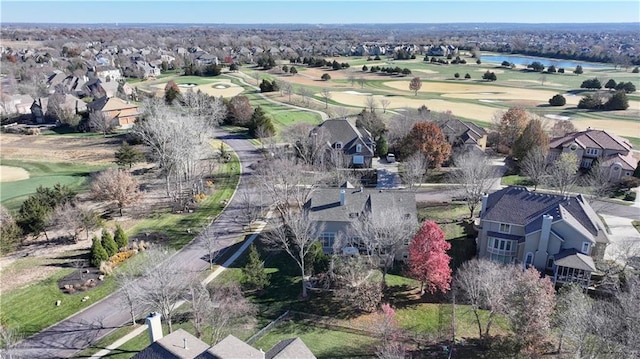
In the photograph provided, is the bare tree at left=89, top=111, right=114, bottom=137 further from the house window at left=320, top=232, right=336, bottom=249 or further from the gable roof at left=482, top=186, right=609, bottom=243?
the gable roof at left=482, top=186, right=609, bottom=243

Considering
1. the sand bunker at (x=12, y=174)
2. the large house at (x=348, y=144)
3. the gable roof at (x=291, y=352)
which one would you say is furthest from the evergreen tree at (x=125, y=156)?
the gable roof at (x=291, y=352)

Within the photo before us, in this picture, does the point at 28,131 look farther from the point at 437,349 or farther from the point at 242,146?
the point at 437,349

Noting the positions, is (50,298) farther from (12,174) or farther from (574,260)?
(574,260)

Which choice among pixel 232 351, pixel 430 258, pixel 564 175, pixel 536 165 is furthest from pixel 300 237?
pixel 536 165

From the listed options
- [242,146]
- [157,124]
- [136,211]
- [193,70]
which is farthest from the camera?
[193,70]

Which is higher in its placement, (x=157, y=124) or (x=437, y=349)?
(x=157, y=124)

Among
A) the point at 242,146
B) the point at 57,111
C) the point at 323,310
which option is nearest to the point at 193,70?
the point at 57,111

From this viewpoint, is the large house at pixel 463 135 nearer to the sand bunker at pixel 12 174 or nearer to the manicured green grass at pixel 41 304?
the manicured green grass at pixel 41 304

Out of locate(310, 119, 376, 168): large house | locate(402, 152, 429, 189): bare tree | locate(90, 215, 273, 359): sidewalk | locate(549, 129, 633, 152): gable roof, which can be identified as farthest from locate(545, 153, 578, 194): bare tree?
locate(90, 215, 273, 359): sidewalk
